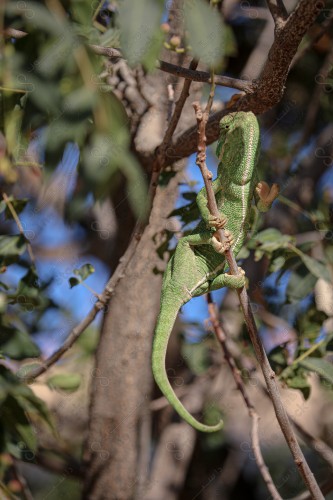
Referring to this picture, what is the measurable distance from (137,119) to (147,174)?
212 millimetres

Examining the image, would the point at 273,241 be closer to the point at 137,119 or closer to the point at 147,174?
the point at 147,174

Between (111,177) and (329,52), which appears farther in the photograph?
(329,52)

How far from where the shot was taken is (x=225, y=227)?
1296 millimetres

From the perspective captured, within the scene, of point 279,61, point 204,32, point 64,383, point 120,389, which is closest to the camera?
point 204,32

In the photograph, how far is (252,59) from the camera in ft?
8.28

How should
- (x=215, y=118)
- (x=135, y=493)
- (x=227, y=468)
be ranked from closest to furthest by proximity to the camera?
(x=215, y=118) → (x=135, y=493) → (x=227, y=468)

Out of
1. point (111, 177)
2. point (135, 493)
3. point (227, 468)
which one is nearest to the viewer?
point (111, 177)

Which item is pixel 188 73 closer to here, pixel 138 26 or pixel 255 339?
pixel 138 26

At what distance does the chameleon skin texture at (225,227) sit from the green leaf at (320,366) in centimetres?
40

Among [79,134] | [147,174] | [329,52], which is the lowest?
[147,174]

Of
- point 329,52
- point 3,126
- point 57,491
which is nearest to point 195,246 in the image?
point 3,126

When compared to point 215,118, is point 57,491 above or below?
below

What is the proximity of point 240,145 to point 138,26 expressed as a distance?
39 cm

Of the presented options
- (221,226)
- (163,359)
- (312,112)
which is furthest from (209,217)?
(312,112)
